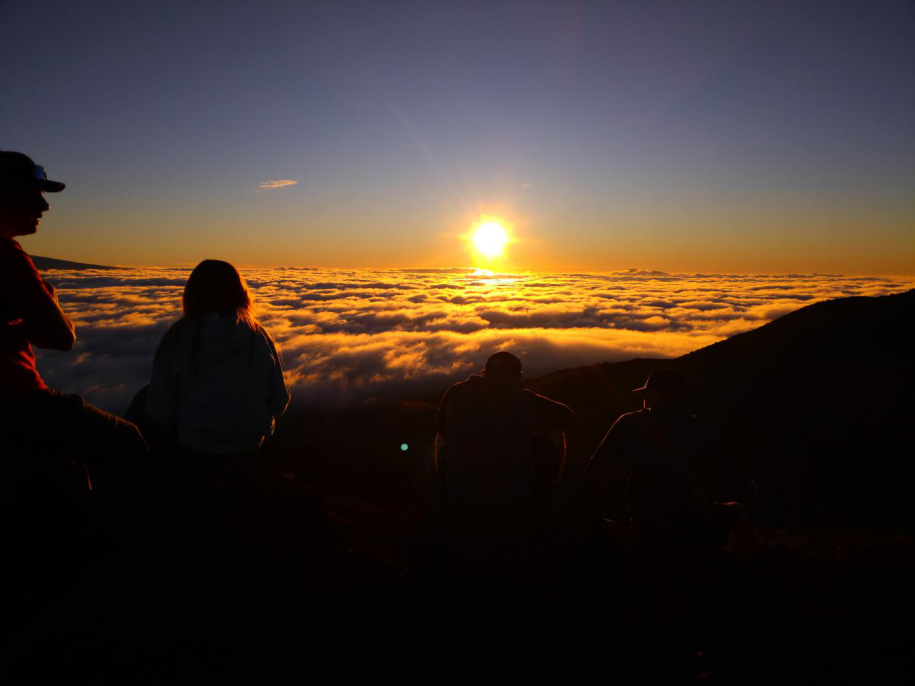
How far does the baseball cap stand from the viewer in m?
2.04

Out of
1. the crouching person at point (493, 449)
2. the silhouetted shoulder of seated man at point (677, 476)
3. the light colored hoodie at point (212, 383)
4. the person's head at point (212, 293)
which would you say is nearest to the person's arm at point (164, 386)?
the light colored hoodie at point (212, 383)

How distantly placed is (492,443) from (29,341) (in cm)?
271

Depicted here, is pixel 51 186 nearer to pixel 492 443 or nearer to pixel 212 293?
pixel 212 293

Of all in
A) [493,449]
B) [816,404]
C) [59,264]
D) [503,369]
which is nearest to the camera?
[493,449]

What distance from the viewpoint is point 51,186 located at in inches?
87.2

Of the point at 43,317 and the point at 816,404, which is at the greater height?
the point at 43,317

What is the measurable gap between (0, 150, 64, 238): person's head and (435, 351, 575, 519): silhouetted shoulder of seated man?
2.62 meters

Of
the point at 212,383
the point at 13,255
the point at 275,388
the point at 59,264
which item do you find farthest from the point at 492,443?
the point at 59,264

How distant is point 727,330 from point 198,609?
65.0 meters

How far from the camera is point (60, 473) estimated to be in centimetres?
242

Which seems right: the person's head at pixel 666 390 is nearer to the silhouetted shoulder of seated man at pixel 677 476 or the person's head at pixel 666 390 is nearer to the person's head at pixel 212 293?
the silhouetted shoulder of seated man at pixel 677 476

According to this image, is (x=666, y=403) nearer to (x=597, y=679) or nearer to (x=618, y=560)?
(x=618, y=560)

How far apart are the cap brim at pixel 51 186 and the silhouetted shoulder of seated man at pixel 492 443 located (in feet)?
8.48

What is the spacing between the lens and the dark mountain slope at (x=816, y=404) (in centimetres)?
649
